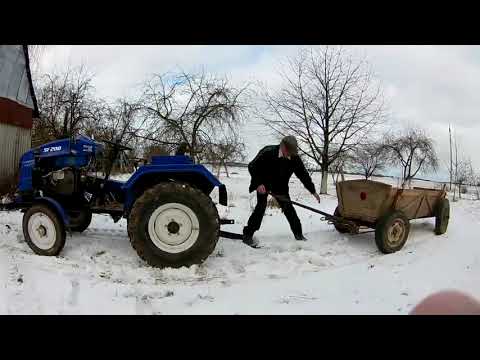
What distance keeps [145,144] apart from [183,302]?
6.66 metres

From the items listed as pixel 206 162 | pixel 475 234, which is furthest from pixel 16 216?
pixel 206 162

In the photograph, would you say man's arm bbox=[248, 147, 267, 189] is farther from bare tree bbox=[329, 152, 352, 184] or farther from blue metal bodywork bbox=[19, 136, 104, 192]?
bare tree bbox=[329, 152, 352, 184]

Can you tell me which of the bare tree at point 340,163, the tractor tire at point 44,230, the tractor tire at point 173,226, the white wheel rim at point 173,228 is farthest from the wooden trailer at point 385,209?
Result: the bare tree at point 340,163

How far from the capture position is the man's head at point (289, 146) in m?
5.08

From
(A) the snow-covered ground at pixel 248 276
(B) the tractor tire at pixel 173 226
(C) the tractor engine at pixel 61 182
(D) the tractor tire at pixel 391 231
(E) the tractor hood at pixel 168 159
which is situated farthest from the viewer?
(C) the tractor engine at pixel 61 182

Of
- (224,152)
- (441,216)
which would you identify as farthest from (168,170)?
(224,152)

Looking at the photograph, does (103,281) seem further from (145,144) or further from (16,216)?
(145,144)

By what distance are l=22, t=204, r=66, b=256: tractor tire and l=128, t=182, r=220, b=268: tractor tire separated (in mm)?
923

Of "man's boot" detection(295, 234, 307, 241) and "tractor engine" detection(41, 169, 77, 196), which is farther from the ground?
"tractor engine" detection(41, 169, 77, 196)

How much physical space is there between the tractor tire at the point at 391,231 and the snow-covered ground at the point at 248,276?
0.13 m

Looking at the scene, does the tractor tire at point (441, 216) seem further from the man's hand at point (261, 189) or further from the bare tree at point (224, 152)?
the bare tree at point (224, 152)

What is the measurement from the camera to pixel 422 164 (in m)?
28.4

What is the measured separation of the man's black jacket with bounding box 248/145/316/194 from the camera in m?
5.16

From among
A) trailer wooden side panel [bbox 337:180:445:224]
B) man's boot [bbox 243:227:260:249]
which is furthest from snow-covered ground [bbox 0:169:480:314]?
trailer wooden side panel [bbox 337:180:445:224]
